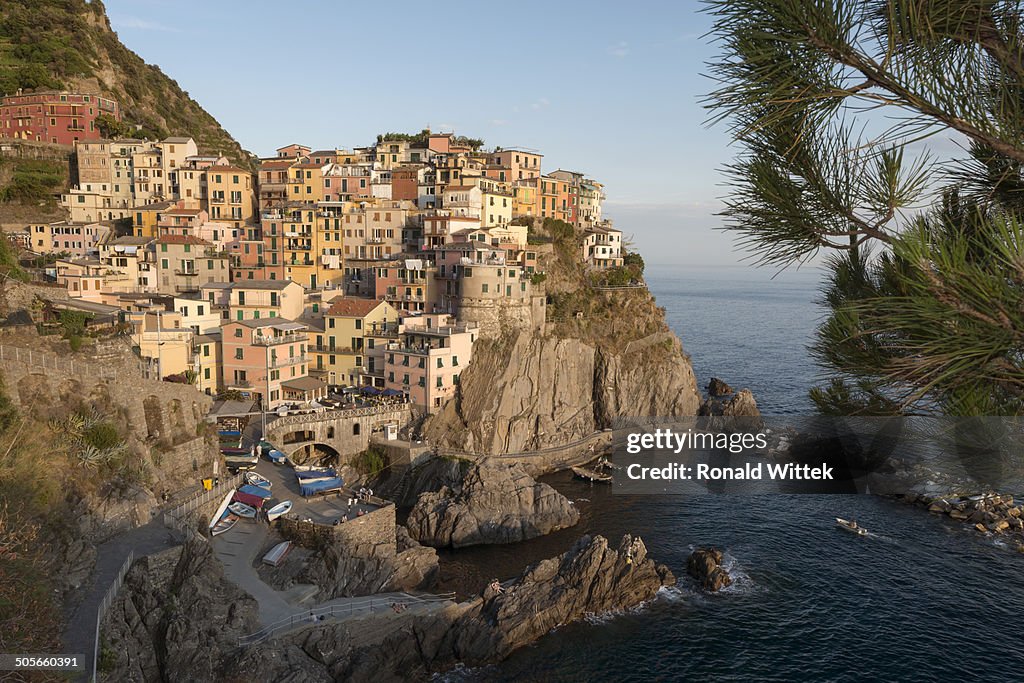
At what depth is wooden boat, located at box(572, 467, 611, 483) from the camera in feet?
146

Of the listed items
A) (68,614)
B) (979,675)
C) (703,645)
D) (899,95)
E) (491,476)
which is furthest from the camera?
(491,476)

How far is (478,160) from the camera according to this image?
6919 centimetres

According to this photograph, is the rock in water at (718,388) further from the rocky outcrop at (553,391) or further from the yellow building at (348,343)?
the yellow building at (348,343)

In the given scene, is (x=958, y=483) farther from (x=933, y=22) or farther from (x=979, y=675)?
(x=979, y=675)

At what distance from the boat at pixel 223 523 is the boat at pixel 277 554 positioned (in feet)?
9.81

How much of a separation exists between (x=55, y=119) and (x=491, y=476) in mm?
68708

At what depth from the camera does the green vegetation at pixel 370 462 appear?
1635 inches

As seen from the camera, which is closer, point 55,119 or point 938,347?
point 938,347

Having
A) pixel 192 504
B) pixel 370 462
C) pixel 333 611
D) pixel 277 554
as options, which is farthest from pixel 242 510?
pixel 370 462

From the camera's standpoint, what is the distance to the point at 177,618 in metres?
21.7

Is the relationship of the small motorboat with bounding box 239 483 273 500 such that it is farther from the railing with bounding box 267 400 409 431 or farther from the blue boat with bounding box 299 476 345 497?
the railing with bounding box 267 400 409 431

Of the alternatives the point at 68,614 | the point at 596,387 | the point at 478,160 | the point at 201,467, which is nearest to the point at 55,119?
the point at 478,160

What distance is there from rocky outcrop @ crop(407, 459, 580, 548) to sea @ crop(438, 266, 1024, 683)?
75 cm

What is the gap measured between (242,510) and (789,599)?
2472 cm
